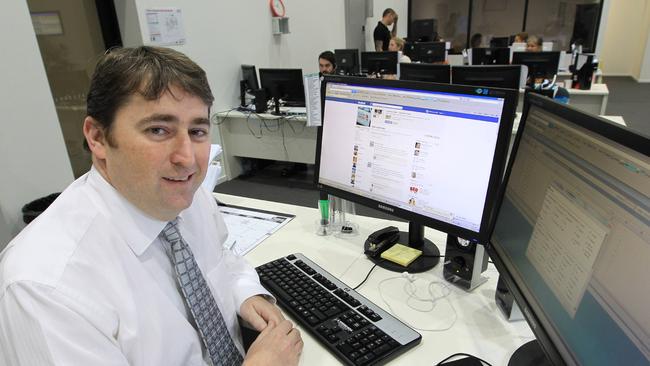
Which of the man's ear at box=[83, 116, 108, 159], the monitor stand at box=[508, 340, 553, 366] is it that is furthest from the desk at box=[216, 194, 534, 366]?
the man's ear at box=[83, 116, 108, 159]

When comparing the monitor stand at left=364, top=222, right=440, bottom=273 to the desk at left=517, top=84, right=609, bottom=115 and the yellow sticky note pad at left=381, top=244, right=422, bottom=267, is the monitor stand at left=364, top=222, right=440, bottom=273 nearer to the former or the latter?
the yellow sticky note pad at left=381, top=244, right=422, bottom=267

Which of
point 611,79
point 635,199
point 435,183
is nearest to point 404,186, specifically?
point 435,183

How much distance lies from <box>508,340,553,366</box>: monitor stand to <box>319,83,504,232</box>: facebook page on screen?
29 cm

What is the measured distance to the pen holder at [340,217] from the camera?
1466mm

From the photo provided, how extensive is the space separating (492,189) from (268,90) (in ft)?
11.4

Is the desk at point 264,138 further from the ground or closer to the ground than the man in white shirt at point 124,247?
closer to the ground

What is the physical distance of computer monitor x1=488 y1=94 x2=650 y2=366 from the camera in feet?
1.66

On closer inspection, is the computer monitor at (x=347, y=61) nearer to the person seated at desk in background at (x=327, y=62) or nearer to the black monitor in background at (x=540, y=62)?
the person seated at desk in background at (x=327, y=62)

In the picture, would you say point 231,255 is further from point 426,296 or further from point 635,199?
point 635,199

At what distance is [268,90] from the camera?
4.20m

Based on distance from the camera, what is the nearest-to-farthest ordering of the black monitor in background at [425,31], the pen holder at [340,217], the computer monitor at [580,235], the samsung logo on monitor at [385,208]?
1. the computer monitor at [580,235]
2. the samsung logo on monitor at [385,208]
3. the pen holder at [340,217]
4. the black monitor in background at [425,31]

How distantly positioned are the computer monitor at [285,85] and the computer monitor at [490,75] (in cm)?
143

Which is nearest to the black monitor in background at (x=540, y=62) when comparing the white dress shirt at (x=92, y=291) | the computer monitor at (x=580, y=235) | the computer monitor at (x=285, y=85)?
the computer monitor at (x=285, y=85)

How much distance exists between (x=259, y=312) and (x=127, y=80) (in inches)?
24.3
